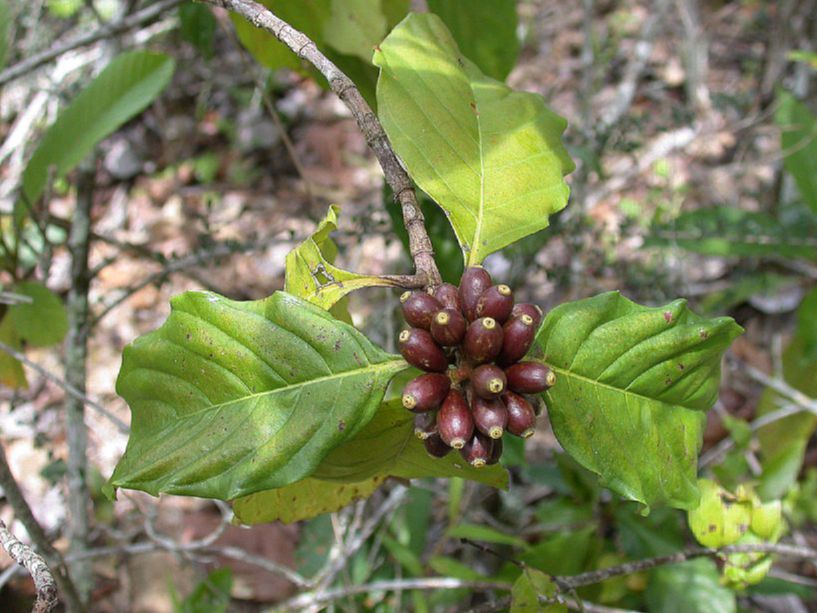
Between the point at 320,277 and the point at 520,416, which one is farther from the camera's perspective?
the point at 320,277

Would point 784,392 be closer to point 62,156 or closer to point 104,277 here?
point 62,156

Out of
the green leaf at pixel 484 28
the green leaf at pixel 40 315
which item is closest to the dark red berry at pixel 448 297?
the green leaf at pixel 484 28

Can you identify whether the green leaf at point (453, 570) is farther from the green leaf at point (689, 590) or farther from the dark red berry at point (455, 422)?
the dark red berry at point (455, 422)

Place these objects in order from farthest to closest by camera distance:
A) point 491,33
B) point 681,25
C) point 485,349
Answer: point 681,25, point 491,33, point 485,349

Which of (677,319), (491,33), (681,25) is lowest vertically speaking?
(681,25)

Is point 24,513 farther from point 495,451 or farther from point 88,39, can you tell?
point 88,39

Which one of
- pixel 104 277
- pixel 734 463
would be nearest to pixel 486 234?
pixel 734 463

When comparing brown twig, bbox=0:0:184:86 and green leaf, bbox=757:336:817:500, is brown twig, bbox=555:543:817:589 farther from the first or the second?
brown twig, bbox=0:0:184:86

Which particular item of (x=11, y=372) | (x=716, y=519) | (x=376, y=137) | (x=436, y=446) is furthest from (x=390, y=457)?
(x=11, y=372)
